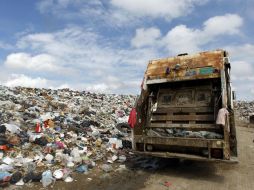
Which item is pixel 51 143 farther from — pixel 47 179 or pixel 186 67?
pixel 186 67

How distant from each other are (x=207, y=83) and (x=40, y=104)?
6698 millimetres

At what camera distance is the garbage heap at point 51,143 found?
5.74m

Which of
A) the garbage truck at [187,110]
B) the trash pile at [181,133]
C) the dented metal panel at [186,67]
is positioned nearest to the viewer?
the garbage truck at [187,110]

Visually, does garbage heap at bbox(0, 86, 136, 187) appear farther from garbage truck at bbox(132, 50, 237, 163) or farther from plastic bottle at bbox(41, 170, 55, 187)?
garbage truck at bbox(132, 50, 237, 163)

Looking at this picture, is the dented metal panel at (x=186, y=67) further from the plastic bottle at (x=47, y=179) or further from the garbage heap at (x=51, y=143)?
the plastic bottle at (x=47, y=179)

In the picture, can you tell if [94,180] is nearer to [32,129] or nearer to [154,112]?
[154,112]

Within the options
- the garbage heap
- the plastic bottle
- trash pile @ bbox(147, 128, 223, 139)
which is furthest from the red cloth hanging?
the plastic bottle

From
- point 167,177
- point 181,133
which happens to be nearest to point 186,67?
point 181,133

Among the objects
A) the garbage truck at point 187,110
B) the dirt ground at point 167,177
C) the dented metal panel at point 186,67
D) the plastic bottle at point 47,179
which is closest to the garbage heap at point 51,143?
the plastic bottle at point 47,179

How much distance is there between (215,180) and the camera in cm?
562

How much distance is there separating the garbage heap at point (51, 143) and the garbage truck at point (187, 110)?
116 cm

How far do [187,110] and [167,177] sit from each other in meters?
1.47

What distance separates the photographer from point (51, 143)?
718 centimetres

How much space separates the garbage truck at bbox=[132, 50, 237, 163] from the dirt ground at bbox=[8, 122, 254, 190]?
0.43 metres
